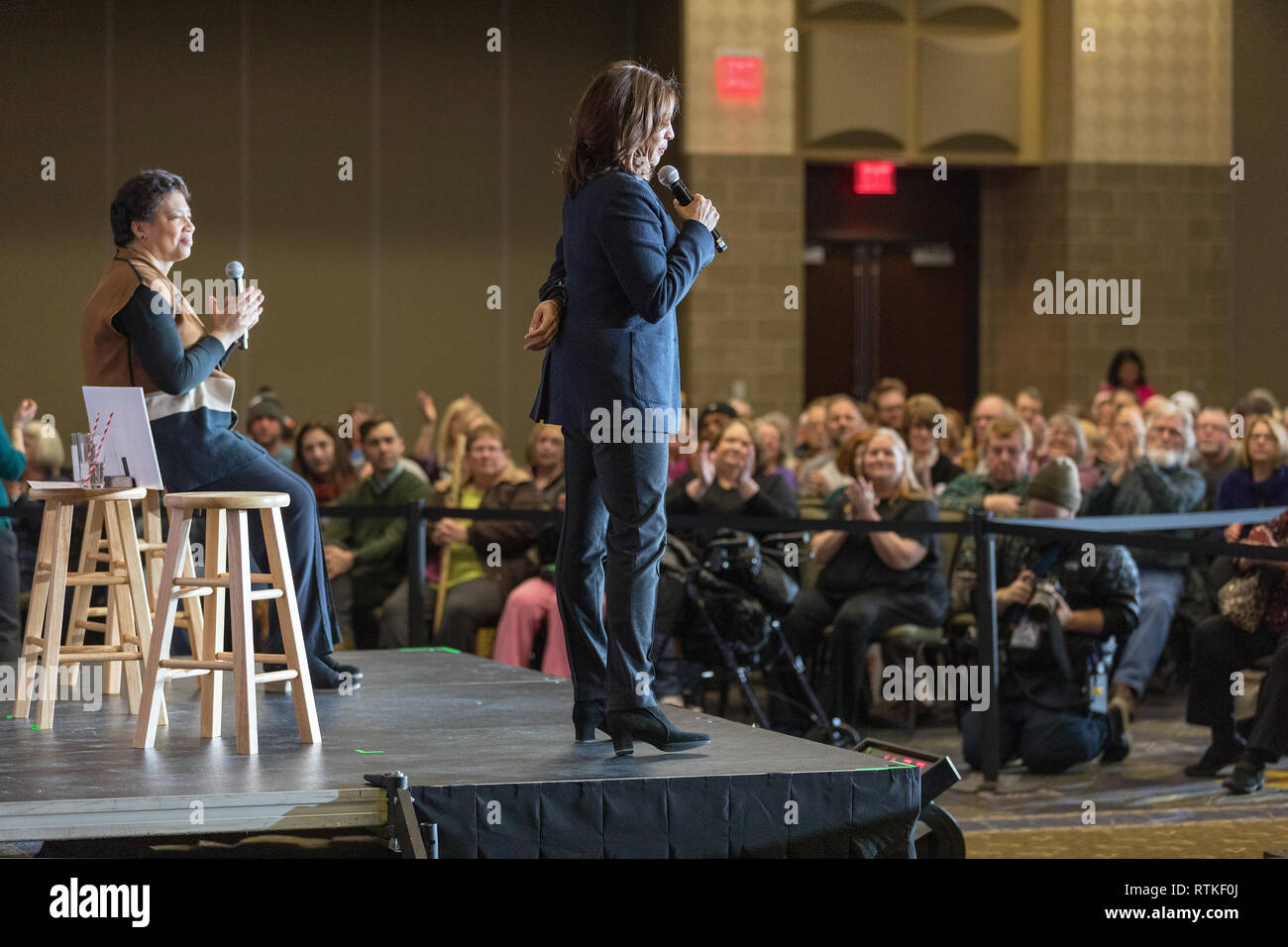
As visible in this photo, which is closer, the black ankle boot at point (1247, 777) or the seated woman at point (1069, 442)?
the black ankle boot at point (1247, 777)

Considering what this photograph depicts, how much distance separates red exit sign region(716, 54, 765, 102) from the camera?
40.4 ft

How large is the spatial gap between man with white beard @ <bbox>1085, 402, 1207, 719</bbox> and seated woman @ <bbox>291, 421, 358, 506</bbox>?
3484mm

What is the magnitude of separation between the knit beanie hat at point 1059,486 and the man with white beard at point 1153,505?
0.57 m

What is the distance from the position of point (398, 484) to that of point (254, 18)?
6.15 metres

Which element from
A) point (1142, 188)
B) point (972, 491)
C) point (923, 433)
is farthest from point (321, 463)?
point (1142, 188)

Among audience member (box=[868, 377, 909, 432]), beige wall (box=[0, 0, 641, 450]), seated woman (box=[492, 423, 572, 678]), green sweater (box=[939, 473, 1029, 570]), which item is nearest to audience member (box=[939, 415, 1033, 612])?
green sweater (box=[939, 473, 1029, 570])

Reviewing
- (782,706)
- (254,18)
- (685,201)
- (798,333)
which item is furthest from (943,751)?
(254,18)

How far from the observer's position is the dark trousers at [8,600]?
6.40m

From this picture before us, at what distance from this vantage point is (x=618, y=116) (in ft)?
12.6

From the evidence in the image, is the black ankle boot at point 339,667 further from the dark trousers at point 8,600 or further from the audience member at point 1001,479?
the audience member at point 1001,479

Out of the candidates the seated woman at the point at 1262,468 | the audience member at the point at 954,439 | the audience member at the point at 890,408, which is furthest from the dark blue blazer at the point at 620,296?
the audience member at the point at 890,408

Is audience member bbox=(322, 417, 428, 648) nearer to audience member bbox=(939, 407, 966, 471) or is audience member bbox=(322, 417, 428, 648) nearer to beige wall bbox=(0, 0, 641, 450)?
audience member bbox=(939, 407, 966, 471)
